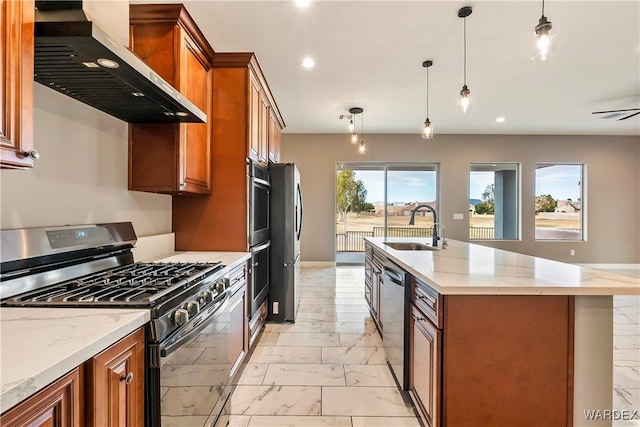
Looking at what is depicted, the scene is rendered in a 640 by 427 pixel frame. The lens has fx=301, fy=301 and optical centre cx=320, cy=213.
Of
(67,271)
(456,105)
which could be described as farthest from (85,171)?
(456,105)

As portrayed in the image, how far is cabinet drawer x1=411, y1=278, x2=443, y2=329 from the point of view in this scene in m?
1.42

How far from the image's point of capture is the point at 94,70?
1284mm

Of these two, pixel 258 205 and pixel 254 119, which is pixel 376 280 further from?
pixel 254 119

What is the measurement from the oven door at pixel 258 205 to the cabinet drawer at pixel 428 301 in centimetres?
142

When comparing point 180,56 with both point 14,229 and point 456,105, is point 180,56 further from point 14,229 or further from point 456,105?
point 456,105

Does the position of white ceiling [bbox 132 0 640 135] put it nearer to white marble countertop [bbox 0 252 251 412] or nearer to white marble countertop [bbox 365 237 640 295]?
white marble countertop [bbox 365 237 640 295]

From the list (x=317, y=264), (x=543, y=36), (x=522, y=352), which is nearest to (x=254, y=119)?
(x=543, y=36)

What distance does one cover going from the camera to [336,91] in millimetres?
4004

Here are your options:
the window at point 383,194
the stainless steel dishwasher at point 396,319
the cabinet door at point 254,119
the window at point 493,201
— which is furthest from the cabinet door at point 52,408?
the window at point 493,201

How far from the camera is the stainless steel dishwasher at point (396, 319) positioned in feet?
6.14

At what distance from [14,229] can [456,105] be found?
16.4 feet

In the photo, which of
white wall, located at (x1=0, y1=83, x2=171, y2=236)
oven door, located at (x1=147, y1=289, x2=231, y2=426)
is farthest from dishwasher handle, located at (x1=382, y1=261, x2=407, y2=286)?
white wall, located at (x1=0, y1=83, x2=171, y2=236)

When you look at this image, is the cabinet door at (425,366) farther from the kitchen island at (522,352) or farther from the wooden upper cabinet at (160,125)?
the wooden upper cabinet at (160,125)

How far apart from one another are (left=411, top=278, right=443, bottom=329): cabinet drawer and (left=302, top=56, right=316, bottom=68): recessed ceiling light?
2482mm
